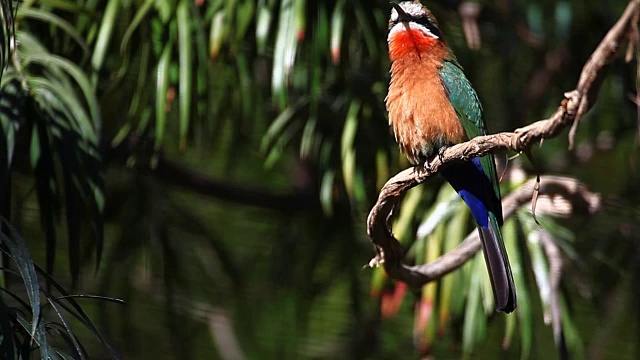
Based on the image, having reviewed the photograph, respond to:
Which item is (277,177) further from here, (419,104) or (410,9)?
(419,104)

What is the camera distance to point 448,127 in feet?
9.73

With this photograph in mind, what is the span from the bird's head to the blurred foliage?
9.9 inches

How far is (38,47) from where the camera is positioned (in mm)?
3236

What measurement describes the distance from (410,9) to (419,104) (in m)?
0.42

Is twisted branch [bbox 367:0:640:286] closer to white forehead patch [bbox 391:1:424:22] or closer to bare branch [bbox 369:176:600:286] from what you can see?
bare branch [bbox 369:176:600:286]

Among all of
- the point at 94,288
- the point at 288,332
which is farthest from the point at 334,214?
the point at 94,288

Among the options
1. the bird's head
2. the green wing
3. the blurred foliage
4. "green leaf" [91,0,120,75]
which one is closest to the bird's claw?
the green wing

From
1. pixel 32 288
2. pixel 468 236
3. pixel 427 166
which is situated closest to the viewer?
pixel 32 288

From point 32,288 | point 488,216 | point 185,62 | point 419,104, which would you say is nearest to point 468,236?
point 488,216

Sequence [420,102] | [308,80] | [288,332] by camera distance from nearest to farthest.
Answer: [420,102], [308,80], [288,332]

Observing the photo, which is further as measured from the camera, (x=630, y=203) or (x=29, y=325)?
A: (x=630, y=203)

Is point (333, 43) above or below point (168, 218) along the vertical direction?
above

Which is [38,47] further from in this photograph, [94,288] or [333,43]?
[94,288]

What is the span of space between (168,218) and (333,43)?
4.23 ft
